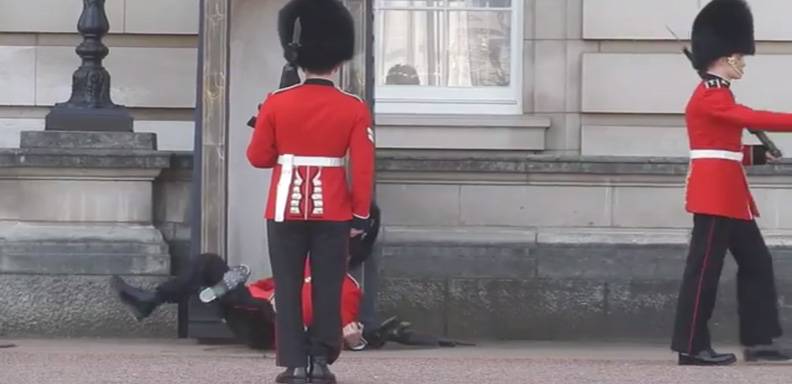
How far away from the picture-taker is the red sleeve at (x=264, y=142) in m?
7.15

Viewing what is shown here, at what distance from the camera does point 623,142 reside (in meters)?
10.1

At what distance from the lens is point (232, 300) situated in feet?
28.2

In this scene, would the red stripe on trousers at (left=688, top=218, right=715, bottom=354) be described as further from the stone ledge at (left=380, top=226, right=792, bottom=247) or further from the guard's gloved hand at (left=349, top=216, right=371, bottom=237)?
the stone ledge at (left=380, top=226, right=792, bottom=247)

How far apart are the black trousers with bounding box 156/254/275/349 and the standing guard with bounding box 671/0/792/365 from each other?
2.06 m

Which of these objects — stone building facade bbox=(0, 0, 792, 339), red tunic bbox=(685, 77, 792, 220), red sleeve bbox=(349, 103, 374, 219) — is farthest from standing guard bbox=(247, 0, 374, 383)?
stone building facade bbox=(0, 0, 792, 339)

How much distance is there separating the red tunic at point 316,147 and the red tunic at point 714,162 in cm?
167

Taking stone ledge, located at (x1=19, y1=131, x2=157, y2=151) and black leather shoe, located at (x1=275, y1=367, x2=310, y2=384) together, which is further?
stone ledge, located at (x1=19, y1=131, x2=157, y2=151)

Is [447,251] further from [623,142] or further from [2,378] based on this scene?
[2,378]

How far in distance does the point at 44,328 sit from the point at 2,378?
1764 millimetres

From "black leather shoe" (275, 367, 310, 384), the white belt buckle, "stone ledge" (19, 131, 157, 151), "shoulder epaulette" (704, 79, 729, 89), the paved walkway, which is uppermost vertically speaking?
"shoulder epaulette" (704, 79, 729, 89)

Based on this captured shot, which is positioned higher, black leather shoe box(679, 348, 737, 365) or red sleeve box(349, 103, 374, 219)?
red sleeve box(349, 103, 374, 219)

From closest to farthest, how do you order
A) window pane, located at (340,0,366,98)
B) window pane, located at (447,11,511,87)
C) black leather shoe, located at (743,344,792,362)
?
black leather shoe, located at (743,344,792,362) → window pane, located at (340,0,366,98) → window pane, located at (447,11,511,87)

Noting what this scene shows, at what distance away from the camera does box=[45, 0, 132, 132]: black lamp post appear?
31.6ft

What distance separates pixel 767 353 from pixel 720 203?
82 cm
